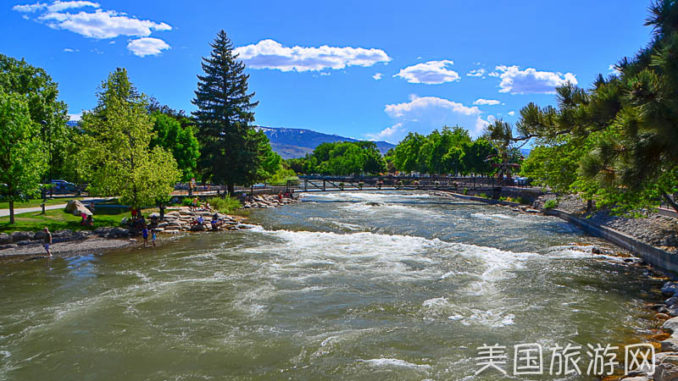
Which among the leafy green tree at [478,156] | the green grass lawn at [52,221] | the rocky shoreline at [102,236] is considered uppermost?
the leafy green tree at [478,156]

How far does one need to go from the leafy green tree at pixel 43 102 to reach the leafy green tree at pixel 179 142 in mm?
8997

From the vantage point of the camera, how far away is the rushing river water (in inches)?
404

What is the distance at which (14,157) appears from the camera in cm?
2442

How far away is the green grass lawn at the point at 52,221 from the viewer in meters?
24.4

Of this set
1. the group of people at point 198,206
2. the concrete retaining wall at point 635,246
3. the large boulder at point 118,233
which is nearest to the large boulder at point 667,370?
the concrete retaining wall at point 635,246

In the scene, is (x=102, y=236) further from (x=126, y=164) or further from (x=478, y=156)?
(x=478, y=156)

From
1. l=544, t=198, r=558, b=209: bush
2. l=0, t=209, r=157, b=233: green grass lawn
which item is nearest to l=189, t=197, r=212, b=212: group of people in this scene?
l=0, t=209, r=157, b=233: green grass lawn

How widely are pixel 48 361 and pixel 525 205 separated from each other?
4852cm

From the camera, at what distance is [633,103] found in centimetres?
930

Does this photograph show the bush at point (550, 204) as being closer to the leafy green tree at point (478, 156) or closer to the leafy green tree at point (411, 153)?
the leafy green tree at point (478, 156)

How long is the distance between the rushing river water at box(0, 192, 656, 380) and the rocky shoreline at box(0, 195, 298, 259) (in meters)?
2.07

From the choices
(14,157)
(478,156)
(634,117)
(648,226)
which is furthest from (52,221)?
(478,156)

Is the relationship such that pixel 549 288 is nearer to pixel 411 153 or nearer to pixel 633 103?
pixel 633 103

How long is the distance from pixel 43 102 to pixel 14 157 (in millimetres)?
18791
